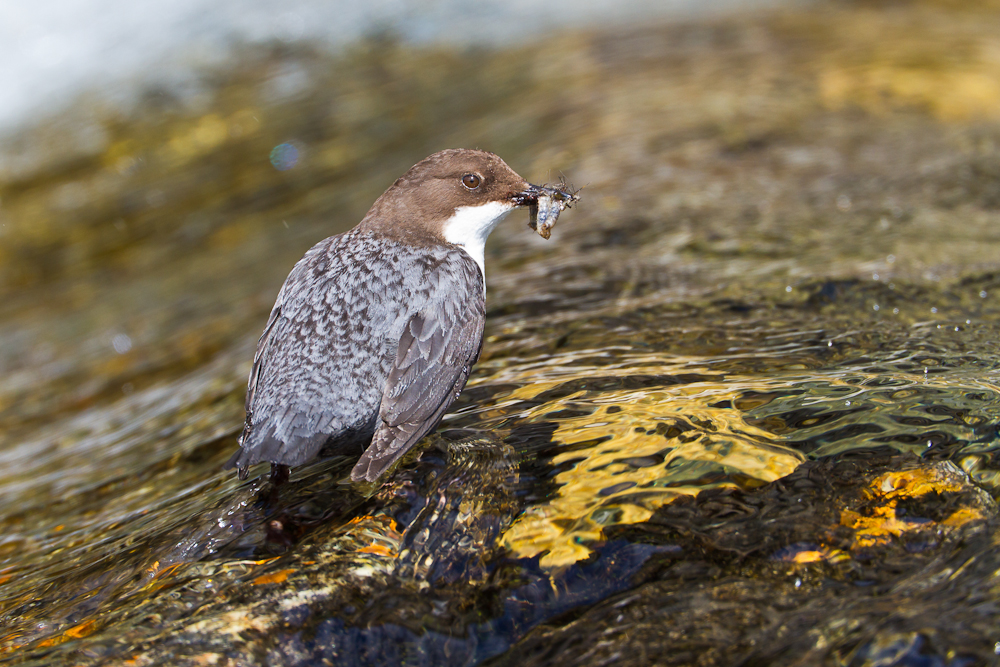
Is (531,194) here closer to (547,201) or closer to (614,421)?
(547,201)

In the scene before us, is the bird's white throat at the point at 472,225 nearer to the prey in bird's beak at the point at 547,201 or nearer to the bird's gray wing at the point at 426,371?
the prey in bird's beak at the point at 547,201

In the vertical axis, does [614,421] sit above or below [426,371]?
below

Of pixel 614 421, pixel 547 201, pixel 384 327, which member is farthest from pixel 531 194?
pixel 614 421

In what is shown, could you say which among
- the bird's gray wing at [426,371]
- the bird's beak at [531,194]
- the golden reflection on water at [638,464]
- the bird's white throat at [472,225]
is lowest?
the golden reflection on water at [638,464]

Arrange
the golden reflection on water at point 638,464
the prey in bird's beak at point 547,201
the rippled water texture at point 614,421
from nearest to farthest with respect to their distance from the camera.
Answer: the rippled water texture at point 614,421
the golden reflection on water at point 638,464
the prey in bird's beak at point 547,201

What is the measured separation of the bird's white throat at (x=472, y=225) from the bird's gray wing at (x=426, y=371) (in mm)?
331

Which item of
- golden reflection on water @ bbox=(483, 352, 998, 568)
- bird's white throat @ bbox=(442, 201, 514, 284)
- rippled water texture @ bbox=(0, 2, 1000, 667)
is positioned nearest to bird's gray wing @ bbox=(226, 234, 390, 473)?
rippled water texture @ bbox=(0, 2, 1000, 667)

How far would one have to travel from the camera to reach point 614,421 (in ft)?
9.34

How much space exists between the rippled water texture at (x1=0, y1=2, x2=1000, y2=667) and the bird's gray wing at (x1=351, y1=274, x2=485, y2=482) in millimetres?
123

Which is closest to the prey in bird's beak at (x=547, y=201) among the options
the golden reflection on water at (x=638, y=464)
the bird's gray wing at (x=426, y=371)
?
the bird's gray wing at (x=426, y=371)

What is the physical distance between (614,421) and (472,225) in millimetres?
1158

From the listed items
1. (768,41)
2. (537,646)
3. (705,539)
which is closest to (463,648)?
(537,646)

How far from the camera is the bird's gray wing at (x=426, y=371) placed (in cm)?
271

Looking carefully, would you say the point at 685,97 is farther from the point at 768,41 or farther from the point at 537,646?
the point at 537,646
